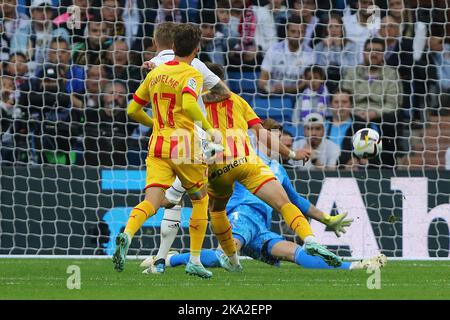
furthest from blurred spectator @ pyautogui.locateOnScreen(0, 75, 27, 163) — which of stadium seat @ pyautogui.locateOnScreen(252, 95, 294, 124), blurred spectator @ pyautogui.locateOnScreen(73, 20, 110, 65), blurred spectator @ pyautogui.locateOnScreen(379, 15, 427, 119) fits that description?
blurred spectator @ pyautogui.locateOnScreen(379, 15, 427, 119)

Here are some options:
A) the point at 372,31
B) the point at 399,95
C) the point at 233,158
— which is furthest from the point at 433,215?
the point at 233,158

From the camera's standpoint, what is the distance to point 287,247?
930 cm

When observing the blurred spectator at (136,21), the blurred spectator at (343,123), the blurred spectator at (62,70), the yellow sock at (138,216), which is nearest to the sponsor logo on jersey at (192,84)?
the yellow sock at (138,216)

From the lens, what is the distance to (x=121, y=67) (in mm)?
13516

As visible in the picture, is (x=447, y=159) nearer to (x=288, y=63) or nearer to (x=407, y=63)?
(x=407, y=63)

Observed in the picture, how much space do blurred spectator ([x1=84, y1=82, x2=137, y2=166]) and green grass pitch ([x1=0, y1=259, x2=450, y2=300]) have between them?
8.43ft

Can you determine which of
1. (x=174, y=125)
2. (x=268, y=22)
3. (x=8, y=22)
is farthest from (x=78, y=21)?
(x=174, y=125)

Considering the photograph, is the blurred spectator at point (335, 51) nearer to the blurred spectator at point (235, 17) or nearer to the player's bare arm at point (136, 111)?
the blurred spectator at point (235, 17)

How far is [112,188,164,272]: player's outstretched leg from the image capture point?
7.48 meters

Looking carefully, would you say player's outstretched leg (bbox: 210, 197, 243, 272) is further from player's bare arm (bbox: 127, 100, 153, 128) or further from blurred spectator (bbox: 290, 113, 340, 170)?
blurred spectator (bbox: 290, 113, 340, 170)

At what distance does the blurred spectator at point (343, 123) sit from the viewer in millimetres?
13070

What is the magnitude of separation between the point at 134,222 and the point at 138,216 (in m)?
0.07

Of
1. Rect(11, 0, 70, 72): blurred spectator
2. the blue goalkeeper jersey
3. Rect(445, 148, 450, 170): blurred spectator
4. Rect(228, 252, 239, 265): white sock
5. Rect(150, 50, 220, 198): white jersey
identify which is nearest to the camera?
Rect(150, 50, 220, 198): white jersey

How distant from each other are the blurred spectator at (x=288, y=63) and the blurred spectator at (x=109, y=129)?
1.79 m
